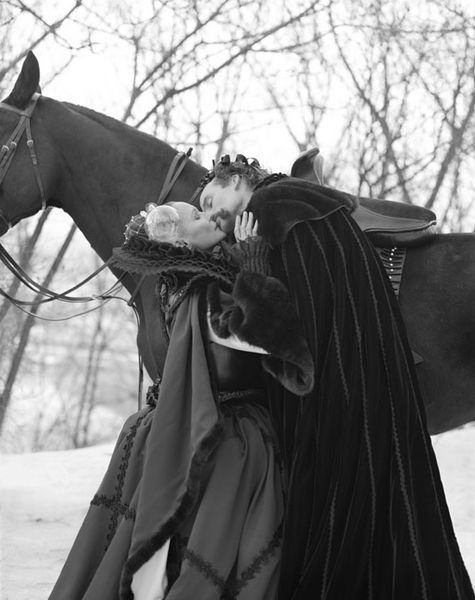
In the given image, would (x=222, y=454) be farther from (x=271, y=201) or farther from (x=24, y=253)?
(x=24, y=253)

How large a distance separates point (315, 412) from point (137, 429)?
485mm

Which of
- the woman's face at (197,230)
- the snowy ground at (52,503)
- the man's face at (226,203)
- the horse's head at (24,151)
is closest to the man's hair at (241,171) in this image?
the man's face at (226,203)

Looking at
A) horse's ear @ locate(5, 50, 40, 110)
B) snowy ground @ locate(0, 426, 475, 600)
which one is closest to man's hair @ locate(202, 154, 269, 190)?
horse's ear @ locate(5, 50, 40, 110)

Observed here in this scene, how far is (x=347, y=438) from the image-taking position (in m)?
2.17

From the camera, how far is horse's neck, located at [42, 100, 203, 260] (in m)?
3.16

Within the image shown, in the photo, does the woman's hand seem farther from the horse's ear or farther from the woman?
the horse's ear

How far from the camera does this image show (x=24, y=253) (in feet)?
21.6

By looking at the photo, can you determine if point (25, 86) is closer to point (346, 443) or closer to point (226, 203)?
point (226, 203)

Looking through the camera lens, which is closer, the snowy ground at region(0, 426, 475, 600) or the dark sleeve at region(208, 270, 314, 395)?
the dark sleeve at region(208, 270, 314, 395)

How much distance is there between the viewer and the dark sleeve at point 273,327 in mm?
2033

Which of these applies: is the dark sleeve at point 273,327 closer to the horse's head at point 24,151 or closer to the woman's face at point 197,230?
the woman's face at point 197,230

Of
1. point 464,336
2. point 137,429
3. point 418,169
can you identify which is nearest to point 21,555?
point 137,429

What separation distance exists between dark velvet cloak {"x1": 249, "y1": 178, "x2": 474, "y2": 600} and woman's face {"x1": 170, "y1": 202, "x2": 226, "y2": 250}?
0.17m

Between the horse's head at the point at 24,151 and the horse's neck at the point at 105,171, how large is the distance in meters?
0.05
